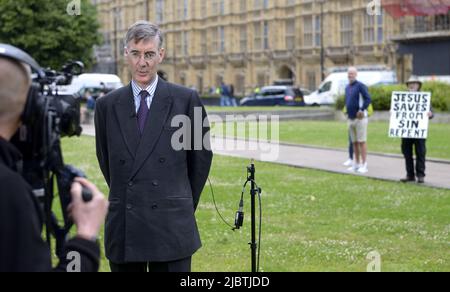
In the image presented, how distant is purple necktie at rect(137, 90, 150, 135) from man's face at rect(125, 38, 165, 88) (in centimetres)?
5

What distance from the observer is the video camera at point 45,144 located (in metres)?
3.03

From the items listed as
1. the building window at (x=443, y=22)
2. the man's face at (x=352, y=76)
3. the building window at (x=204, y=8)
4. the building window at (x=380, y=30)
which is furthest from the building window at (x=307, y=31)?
the man's face at (x=352, y=76)

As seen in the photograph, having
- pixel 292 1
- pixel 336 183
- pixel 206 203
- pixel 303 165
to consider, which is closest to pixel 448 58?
pixel 292 1

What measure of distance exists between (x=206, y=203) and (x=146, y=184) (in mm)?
7754

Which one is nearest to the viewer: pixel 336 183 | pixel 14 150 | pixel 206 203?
pixel 14 150

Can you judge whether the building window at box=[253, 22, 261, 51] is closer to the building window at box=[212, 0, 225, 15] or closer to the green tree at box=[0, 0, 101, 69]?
the building window at box=[212, 0, 225, 15]

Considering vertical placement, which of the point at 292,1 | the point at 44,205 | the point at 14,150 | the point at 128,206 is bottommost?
the point at 128,206

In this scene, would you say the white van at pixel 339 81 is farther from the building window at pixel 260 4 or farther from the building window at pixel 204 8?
the building window at pixel 204 8

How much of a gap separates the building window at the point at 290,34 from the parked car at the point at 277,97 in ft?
36.2

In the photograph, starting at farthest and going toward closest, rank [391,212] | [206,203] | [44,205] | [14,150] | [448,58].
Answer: [448,58] → [206,203] → [391,212] → [44,205] → [14,150]

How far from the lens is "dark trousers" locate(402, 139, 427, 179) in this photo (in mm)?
14906
